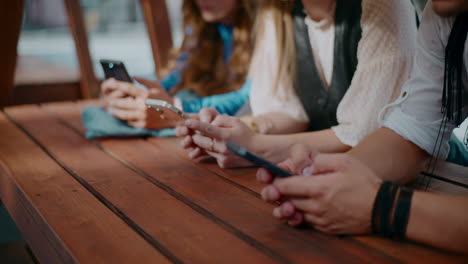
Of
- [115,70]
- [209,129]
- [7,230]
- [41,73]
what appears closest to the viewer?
[209,129]

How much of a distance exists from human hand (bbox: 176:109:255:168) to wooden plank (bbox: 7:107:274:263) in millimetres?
184

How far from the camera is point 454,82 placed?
104 centimetres

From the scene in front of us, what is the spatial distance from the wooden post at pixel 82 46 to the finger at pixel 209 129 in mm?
1819

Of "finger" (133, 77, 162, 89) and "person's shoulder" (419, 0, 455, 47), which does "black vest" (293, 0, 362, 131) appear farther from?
"finger" (133, 77, 162, 89)

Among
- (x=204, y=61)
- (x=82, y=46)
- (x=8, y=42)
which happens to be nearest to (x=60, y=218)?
(x=204, y=61)

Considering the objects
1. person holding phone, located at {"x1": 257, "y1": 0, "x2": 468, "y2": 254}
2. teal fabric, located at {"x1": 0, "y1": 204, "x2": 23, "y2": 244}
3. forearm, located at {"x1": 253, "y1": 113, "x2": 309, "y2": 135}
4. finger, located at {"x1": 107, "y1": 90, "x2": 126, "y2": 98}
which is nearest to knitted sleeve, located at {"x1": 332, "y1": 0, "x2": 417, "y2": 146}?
person holding phone, located at {"x1": 257, "y1": 0, "x2": 468, "y2": 254}

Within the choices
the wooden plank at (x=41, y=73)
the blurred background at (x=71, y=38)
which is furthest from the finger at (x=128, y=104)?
the wooden plank at (x=41, y=73)

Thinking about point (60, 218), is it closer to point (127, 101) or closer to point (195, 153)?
point (195, 153)

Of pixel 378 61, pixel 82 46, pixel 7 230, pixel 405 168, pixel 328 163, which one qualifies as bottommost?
pixel 7 230

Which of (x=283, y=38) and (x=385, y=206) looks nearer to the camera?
(x=385, y=206)

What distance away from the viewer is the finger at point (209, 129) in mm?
1182

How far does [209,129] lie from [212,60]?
1196 mm

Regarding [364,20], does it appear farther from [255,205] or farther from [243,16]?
[243,16]

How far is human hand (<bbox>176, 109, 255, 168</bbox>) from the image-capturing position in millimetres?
1199
